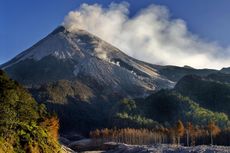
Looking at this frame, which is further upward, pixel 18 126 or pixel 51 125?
pixel 51 125

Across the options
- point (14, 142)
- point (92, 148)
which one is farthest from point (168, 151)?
point (92, 148)

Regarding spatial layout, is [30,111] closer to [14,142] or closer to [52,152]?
[52,152]

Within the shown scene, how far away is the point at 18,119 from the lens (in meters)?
62.7

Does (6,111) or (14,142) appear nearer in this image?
(14,142)

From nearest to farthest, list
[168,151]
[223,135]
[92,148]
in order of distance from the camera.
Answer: [168,151] < [223,135] < [92,148]

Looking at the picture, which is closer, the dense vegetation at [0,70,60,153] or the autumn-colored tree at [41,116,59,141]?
the dense vegetation at [0,70,60,153]

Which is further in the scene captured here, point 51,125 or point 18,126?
point 51,125

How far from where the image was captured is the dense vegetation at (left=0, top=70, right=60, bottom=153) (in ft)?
171

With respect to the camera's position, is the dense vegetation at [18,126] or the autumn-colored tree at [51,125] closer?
the dense vegetation at [18,126]

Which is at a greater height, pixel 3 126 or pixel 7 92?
pixel 7 92

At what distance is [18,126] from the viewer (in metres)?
56.9

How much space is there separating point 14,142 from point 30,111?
16.7 m

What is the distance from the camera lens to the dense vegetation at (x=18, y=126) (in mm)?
52156

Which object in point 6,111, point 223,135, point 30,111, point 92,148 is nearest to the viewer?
point 6,111
